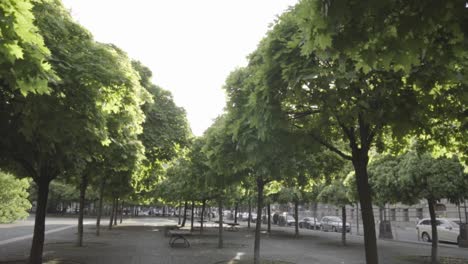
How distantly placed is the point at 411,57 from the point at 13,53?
4.05m

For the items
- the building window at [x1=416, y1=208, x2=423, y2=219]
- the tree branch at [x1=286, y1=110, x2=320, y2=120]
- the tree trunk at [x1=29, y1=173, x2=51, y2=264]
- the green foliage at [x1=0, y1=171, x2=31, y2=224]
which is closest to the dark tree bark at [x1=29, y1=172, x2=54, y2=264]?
the tree trunk at [x1=29, y1=173, x2=51, y2=264]

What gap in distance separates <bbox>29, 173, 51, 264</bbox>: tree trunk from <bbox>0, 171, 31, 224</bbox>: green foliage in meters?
13.6

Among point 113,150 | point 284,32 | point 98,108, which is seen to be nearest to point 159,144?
point 113,150

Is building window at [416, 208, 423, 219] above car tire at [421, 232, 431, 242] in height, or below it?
above

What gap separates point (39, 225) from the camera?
39.2 ft

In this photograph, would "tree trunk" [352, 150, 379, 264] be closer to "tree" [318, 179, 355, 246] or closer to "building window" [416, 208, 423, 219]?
"tree" [318, 179, 355, 246]

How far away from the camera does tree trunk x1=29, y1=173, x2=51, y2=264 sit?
1162 cm

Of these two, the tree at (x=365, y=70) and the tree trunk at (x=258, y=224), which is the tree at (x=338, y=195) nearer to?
the tree trunk at (x=258, y=224)

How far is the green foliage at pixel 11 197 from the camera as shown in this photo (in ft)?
80.9

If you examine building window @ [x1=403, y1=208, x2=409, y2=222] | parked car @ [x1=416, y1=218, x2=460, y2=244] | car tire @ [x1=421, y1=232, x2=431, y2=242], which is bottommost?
car tire @ [x1=421, y1=232, x2=431, y2=242]

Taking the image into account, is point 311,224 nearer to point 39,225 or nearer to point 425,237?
point 425,237

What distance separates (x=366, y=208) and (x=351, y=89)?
2535mm

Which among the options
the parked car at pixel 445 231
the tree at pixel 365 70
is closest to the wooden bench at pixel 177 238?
the tree at pixel 365 70

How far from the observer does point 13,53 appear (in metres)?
4.23
